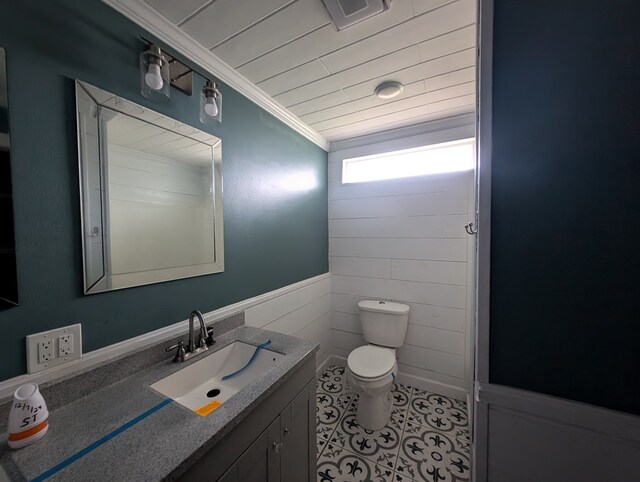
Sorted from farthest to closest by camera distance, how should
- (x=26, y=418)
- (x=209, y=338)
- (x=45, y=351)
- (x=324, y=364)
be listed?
(x=324, y=364) < (x=209, y=338) < (x=45, y=351) < (x=26, y=418)

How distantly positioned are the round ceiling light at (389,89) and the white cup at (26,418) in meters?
2.08

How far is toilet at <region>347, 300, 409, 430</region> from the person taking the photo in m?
1.64

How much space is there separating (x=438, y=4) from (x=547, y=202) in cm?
96

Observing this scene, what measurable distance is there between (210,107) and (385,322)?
2.03 m

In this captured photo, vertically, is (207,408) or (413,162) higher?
(413,162)

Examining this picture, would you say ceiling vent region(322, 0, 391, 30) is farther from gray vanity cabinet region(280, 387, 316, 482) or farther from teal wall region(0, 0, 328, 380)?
gray vanity cabinet region(280, 387, 316, 482)

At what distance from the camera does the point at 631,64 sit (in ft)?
1.93

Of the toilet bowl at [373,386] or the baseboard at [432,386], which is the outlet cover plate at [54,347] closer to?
the toilet bowl at [373,386]

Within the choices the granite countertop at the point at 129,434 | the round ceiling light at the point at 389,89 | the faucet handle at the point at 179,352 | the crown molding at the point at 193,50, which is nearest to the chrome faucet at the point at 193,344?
the faucet handle at the point at 179,352

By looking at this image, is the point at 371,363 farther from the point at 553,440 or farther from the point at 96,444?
the point at 96,444

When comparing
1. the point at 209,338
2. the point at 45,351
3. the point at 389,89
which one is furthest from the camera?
the point at 389,89

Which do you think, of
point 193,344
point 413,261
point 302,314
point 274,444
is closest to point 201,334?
point 193,344

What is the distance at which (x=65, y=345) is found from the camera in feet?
2.65

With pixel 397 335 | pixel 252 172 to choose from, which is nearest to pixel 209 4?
pixel 252 172
